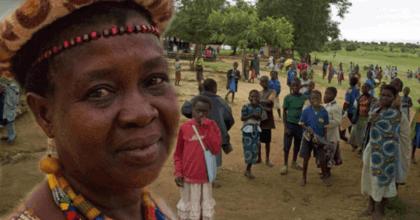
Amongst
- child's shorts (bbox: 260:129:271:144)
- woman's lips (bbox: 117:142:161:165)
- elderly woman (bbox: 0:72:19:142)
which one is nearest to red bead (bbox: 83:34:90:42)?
woman's lips (bbox: 117:142:161:165)

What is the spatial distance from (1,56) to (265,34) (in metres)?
19.6

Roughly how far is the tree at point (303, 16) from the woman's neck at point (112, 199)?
3475 cm

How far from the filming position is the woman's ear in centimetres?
96

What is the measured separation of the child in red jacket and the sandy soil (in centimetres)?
92

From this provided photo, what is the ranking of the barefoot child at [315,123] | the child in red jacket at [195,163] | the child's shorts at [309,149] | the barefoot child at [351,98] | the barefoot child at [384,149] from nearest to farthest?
the child in red jacket at [195,163]
the barefoot child at [384,149]
the barefoot child at [315,123]
the child's shorts at [309,149]
the barefoot child at [351,98]

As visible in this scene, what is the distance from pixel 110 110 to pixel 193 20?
65.1 feet

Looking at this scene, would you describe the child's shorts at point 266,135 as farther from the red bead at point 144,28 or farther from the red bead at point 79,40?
the red bead at point 79,40

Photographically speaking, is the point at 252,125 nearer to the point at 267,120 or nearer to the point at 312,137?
the point at 267,120

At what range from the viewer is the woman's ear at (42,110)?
0.96 meters

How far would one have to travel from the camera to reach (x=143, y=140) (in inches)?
36.7

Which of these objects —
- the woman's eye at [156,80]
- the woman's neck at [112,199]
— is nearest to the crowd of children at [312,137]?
the woman's neck at [112,199]

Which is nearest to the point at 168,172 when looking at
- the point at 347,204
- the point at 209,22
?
the point at 347,204

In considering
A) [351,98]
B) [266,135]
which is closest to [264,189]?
[266,135]

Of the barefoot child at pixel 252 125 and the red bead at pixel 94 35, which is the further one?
the barefoot child at pixel 252 125
